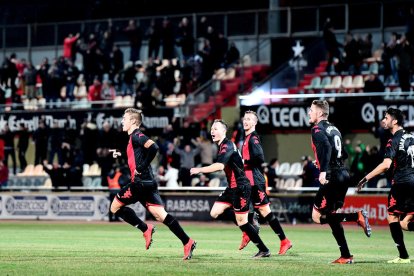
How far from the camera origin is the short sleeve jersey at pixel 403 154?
1538 centimetres

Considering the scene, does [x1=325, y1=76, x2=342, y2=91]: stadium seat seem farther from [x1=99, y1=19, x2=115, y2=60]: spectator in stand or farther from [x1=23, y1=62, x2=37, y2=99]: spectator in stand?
[x1=23, y1=62, x2=37, y2=99]: spectator in stand

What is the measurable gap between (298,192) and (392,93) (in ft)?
13.2

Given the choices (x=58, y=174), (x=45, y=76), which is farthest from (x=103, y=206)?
(x=45, y=76)

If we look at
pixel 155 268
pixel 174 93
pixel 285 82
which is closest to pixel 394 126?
pixel 155 268

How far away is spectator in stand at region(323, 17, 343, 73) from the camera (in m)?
35.5

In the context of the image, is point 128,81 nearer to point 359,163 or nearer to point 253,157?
point 359,163

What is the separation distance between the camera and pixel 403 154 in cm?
1542

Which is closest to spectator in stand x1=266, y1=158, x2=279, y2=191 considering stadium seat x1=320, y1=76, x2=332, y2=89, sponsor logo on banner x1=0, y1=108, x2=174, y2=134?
stadium seat x1=320, y1=76, x2=332, y2=89

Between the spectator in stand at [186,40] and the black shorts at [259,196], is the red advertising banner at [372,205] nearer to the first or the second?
the spectator in stand at [186,40]

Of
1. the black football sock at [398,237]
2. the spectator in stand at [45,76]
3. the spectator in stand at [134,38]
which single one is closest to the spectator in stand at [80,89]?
the spectator in stand at [45,76]

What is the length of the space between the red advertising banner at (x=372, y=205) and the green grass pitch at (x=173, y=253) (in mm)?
1922

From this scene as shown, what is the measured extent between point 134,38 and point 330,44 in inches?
341

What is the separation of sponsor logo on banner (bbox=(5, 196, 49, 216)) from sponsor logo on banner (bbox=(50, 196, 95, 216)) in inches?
13.7

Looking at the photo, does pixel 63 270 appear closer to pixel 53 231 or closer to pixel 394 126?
pixel 394 126
